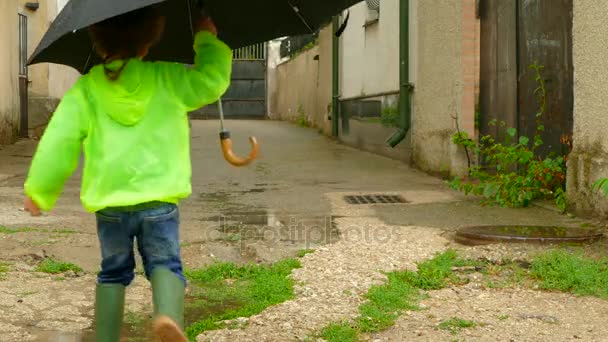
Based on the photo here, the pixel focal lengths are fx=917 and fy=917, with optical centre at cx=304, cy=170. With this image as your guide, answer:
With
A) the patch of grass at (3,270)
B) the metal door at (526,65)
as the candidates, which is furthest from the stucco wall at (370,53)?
the patch of grass at (3,270)

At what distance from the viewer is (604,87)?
6363mm

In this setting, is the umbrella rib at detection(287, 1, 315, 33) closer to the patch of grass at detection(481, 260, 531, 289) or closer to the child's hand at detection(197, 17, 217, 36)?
the child's hand at detection(197, 17, 217, 36)

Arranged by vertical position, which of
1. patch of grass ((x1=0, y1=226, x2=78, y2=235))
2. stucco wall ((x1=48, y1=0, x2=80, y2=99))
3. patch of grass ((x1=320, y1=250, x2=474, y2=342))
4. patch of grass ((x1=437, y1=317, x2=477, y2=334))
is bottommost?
patch of grass ((x1=437, y1=317, x2=477, y2=334))

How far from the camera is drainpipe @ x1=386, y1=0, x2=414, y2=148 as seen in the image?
35.9ft

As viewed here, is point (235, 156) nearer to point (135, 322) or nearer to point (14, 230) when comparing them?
point (135, 322)

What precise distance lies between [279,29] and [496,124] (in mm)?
5022

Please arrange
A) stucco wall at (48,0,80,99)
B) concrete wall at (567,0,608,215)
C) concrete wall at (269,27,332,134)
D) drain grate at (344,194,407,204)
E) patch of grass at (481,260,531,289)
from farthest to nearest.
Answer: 1. concrete wall at (269,27,332,134)
2. stucco wall at (48,0,80,99)
3. drain grate at (344,194,407,204)
4. concrete wall at (567,0,608,215)
5. patch of grass at (481,260,531,289)

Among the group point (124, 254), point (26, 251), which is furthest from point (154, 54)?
point (26, 251)

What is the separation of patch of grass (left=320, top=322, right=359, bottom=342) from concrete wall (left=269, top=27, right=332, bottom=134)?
13.0 metres

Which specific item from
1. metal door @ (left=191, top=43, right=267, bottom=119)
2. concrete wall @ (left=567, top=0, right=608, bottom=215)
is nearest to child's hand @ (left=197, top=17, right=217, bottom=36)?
concrete wall @ (left=567, top=0, right=608, bottom=215)

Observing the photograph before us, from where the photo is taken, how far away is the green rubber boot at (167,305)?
2859mm

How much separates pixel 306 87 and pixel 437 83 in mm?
10467

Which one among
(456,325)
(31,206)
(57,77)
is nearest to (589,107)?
(456,325)

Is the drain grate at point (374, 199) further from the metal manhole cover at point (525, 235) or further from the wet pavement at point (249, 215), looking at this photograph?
the metal manhole cover at point (525, 235)
